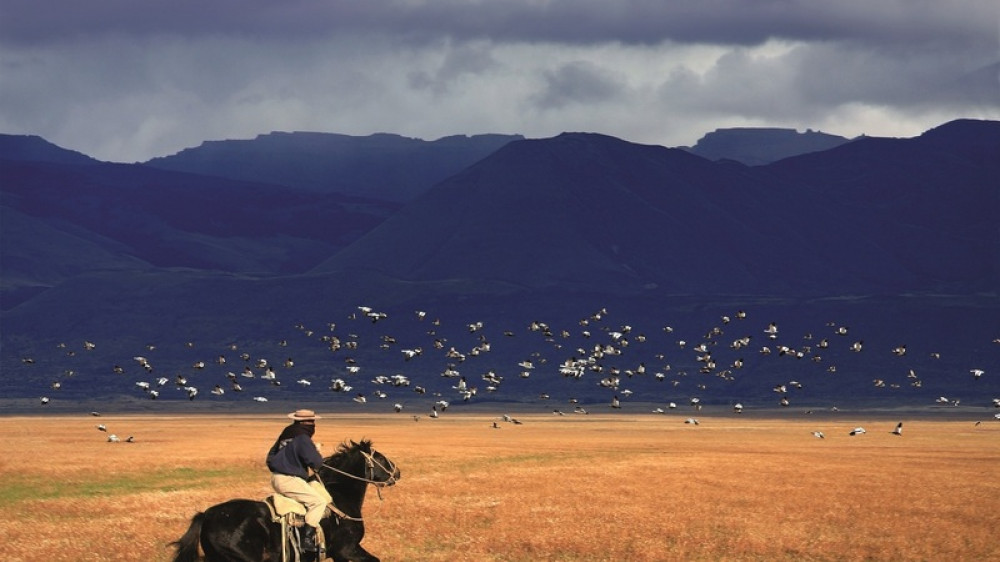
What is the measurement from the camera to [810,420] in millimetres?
150750

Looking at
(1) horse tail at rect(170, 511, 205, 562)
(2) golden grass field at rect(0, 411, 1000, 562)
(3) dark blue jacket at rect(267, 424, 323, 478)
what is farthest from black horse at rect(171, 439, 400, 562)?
(2) golden grass field at rect(0, 411, 1000, 562)

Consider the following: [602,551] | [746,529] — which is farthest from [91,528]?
[746,529]

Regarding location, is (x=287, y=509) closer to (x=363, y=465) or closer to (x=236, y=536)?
(x=236, y=536)

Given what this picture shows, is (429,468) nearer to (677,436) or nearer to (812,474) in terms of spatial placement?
(812,474)

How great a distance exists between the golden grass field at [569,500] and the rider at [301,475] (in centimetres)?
711

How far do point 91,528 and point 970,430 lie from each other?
97222mm

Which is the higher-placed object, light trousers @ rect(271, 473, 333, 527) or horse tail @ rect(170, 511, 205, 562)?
light trousers @ rect(271, 473, 333, 527)

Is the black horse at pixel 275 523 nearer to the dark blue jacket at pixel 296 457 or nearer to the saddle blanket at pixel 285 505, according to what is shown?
the saddle blanket at pixel 285 505

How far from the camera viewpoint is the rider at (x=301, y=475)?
25328mm

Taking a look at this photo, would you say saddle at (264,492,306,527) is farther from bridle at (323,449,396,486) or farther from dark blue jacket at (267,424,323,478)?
bridle at (323,449,396,486)

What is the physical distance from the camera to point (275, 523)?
81.8 feet

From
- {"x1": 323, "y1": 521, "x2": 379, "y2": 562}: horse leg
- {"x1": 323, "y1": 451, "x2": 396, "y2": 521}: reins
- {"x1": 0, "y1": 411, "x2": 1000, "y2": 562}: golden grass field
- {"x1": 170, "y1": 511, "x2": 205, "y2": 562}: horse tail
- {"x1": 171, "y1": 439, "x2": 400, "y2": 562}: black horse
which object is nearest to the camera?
{"x1": 170, "y1": 511, "x2": 205, "y2": 562}: horse tail

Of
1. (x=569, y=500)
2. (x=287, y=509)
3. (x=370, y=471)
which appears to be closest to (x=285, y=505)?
(x=287, y=509)

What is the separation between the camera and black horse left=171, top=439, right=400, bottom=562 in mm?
24125
